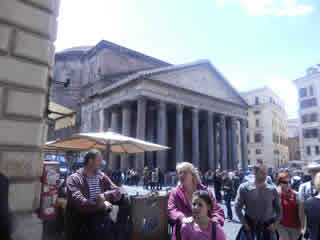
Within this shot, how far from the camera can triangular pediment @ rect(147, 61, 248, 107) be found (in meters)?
25.8

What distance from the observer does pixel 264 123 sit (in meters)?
49.9

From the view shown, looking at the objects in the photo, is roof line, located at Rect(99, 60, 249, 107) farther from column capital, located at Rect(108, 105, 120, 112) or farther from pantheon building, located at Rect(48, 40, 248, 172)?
column capital, located at Rect(108, 105, 120, 112)

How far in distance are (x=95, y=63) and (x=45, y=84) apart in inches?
1239

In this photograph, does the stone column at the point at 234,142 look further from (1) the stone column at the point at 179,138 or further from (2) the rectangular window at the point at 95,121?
(2) the rectangular window at the point at 95,121

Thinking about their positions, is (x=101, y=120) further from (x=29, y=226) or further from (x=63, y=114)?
(x=29, y=226)

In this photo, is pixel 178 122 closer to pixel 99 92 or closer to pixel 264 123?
pixel 99 92

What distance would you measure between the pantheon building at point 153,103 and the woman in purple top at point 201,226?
20.1m

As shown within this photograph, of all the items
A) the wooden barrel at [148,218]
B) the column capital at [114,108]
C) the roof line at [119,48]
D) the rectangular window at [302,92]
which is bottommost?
the wooden barrel at [148,218]

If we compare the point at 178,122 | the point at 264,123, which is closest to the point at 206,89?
the point at 178,122

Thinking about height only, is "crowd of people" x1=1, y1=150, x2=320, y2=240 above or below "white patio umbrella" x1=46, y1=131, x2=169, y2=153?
below

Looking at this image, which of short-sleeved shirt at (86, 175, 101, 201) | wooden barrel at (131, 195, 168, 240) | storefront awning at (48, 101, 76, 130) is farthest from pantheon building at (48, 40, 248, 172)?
short-sleeved shirt at (86, 175, 101, 201)

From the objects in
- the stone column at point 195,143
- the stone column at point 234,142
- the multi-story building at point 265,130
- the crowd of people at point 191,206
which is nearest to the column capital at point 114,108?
the stone column at point 195,143

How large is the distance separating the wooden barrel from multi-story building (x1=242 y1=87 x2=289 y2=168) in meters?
46.7

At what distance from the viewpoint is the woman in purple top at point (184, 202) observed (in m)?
2.88
